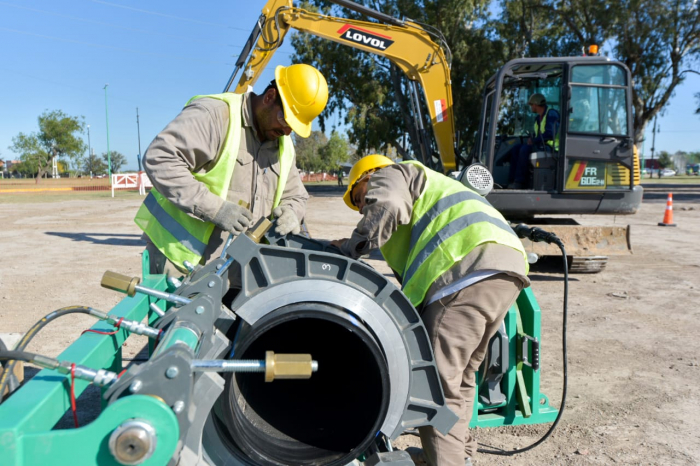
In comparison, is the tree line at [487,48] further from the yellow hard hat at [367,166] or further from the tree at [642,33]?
the yellow hard hat at [367,166]

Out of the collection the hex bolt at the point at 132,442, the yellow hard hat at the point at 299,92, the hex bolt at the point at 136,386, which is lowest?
the hex bolt at the point at 132,442

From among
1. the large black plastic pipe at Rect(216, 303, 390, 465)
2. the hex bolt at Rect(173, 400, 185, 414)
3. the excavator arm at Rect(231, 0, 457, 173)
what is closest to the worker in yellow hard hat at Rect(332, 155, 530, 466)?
the large black plastic pipe at Rect(216, 303, 390, 465)

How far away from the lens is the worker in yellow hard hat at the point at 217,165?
2.75 metres

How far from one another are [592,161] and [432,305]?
582 cm

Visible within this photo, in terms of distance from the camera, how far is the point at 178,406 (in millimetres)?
1385

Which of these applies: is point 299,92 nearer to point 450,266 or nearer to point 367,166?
point 367,166

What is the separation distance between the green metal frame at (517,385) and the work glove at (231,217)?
1506mm

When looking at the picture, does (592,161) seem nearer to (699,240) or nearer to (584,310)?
(584,310)

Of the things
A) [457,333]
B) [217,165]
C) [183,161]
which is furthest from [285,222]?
[457,333]

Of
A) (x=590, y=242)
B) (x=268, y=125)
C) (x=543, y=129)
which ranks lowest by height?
Answer: (x=590, y=242)

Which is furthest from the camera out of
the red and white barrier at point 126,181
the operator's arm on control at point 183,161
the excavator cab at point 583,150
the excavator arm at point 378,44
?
the red and white barrier at point 126,181

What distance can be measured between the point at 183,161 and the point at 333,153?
65.2 m

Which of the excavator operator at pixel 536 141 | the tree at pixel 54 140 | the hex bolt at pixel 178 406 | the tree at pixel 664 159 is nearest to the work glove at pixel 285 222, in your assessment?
the hex bolt at pixel 178 406

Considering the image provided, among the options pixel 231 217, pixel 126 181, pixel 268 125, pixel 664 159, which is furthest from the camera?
pixel 664 159
